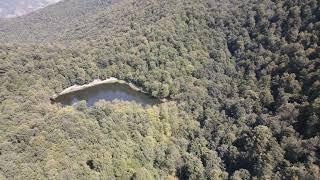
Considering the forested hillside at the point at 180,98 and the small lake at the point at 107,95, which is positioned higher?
the forested hillside at the point at 180,98

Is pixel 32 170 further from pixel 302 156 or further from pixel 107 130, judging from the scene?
pixel 302 156

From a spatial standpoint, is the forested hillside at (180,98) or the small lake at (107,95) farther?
the small lake at (107,95)

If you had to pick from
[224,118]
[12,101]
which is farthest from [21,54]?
[224,118]

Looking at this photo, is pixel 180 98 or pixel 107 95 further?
pixel 107 95

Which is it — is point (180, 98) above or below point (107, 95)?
above
